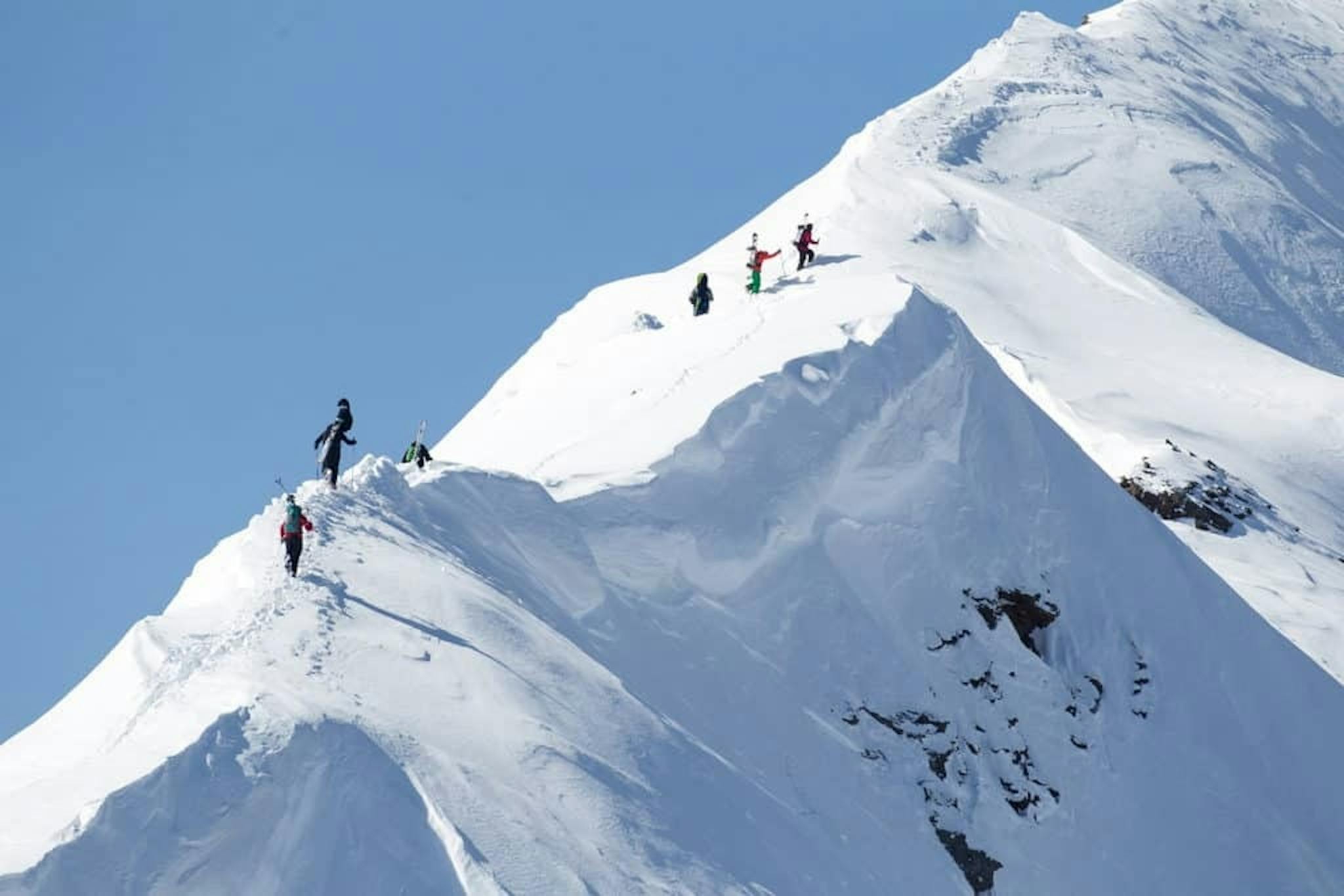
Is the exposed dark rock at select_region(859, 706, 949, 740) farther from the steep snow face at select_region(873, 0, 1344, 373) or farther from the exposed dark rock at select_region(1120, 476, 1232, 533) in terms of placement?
the steep snow face at select_region(873, 0, 1344, 373)

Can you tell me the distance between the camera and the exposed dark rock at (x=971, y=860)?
30.3 metres

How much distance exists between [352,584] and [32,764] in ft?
14.8

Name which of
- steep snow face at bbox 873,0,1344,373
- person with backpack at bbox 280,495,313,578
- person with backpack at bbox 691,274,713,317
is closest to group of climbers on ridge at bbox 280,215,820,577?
person with backpack at bbox 280,495,313,578

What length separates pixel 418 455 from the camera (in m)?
31.0

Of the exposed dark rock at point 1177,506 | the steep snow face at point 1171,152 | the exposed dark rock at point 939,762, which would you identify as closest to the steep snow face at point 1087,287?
the steep snow face at point 1171,152

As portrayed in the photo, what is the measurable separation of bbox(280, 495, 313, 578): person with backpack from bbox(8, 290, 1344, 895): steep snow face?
281 mm

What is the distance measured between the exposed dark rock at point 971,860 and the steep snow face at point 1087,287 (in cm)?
696

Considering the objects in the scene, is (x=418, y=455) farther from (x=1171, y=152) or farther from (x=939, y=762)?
(x=1171, y=152)

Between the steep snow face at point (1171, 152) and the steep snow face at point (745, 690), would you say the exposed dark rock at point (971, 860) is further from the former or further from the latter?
the steep snow face at point (1171, 152)

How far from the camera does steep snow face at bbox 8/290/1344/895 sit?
2220 cm

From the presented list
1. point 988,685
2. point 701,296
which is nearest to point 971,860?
point 988,685

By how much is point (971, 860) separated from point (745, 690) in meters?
3.95

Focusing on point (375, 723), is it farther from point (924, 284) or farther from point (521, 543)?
point (924, 284)

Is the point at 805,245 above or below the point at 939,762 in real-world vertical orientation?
above
